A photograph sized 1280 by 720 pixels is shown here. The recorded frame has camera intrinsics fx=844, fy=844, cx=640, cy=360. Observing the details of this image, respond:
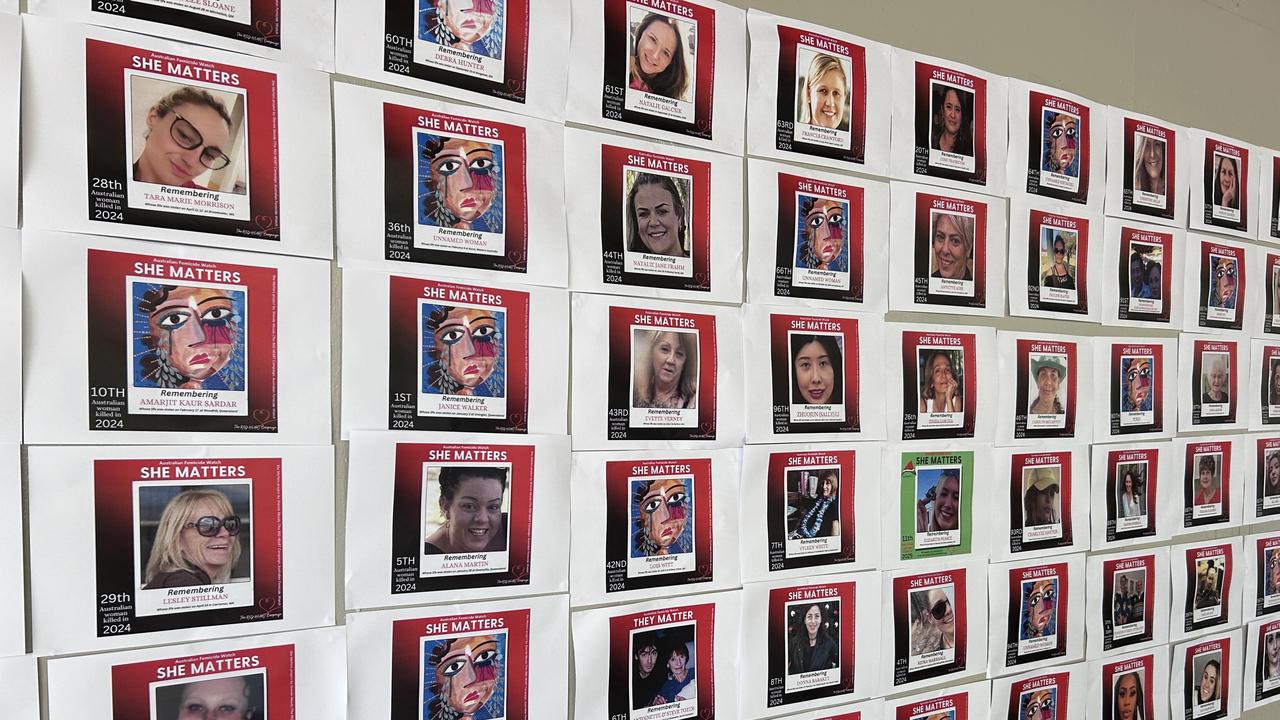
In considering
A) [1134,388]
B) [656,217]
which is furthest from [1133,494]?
[656,217]

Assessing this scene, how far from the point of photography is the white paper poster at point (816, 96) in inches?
41.9

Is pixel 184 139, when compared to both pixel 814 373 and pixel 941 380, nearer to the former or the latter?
pixel 814 373

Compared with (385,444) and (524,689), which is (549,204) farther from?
(524,689)

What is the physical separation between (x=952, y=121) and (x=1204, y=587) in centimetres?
102

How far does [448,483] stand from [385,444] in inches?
3.0

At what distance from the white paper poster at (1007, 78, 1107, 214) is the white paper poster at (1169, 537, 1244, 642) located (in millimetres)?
667

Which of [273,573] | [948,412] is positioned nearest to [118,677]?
[273,573]

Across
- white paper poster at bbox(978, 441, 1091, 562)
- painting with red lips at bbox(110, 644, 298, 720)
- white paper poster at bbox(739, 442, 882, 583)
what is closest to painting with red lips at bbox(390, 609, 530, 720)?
painting with red lips at bbox(110, 644, 298, 720)

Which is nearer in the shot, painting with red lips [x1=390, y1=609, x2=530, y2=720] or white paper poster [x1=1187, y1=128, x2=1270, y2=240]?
painting with red lips [x1=390, y1=609, x2=530, y2=720]

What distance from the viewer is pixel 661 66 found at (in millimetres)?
996

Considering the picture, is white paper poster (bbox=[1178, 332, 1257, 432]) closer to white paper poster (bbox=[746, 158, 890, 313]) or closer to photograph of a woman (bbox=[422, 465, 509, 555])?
white paper poster (bbox=[746, 158, 890, 313])

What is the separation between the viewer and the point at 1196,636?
5.08ft

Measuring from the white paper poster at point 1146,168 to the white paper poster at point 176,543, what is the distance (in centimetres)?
133

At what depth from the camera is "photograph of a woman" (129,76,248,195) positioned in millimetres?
740
